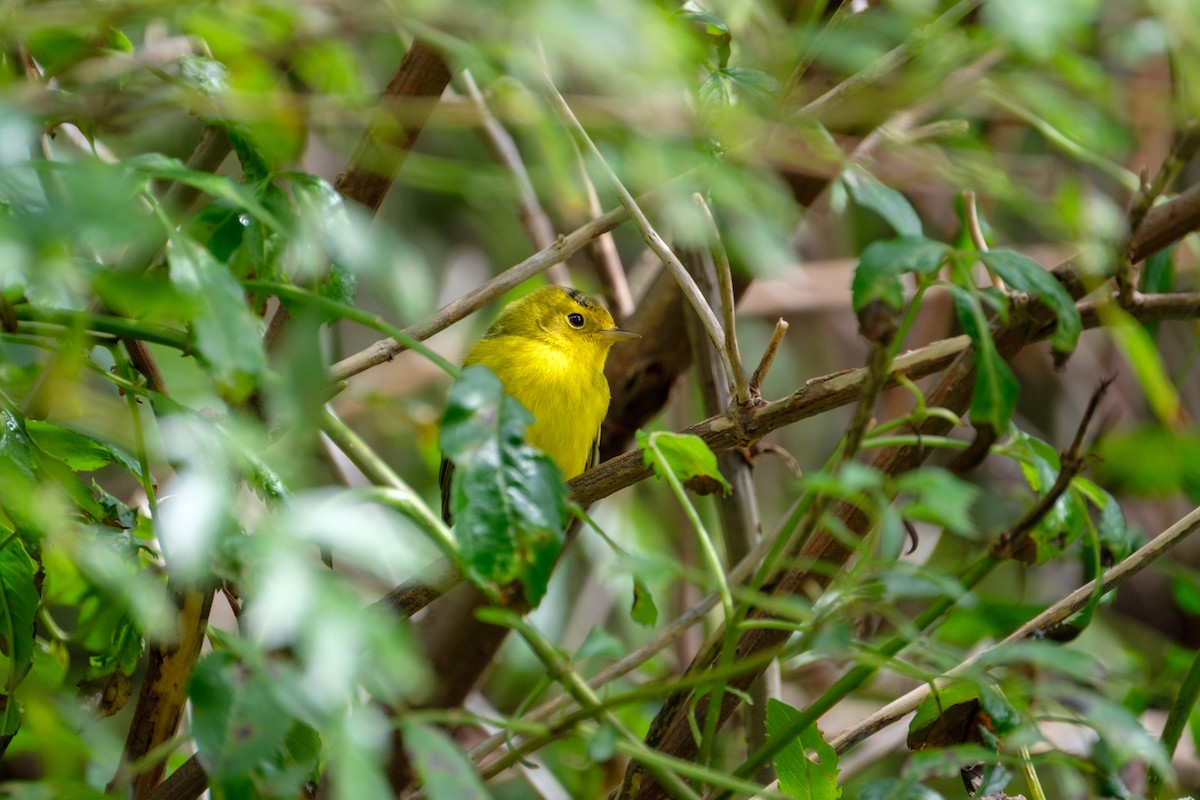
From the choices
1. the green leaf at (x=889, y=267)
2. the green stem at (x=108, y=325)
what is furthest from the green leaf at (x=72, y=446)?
the green leaf at (x=889, y=267)

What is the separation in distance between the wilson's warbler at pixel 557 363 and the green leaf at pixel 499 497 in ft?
6.57

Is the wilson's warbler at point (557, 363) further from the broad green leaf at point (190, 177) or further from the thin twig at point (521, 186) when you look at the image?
the broad green leaf at point (190, 177)

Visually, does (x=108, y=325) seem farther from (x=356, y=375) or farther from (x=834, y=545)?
(x=834, y=545)

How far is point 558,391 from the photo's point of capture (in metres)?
3.54

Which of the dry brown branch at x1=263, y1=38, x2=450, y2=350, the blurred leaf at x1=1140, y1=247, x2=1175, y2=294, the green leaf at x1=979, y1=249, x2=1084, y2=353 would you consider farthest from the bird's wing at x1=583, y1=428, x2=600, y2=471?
the green leaf at x1=979, y1=249, x2=1084, y2=353

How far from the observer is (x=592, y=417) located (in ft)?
11.2

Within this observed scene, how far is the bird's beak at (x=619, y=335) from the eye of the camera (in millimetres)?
3227

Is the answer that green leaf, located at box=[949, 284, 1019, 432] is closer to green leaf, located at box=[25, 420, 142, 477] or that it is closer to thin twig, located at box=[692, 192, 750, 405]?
thin twig, located at box=[692, 192, 750, 405]

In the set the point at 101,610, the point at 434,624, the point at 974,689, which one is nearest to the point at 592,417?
the point at 434,624

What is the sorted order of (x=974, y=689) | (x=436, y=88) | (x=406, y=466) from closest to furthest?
1. (x=974, y=689)
2. (x=436, y=88)
3. (x=406, y=466)

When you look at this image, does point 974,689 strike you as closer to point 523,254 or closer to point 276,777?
point 276,777

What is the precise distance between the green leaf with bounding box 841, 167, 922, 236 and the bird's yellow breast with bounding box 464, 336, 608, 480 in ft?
4.49

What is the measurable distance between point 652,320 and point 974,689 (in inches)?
65.6

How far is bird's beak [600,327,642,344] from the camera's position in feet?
10.6
